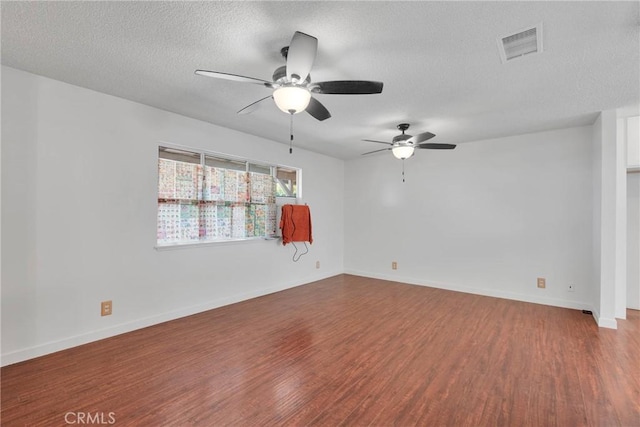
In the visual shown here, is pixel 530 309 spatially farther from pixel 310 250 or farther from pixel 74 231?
pixel 74 231

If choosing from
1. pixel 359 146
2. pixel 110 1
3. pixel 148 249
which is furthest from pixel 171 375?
pixel 359 146

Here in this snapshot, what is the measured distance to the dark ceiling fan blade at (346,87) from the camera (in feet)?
6.34

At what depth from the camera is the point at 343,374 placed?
2312mm

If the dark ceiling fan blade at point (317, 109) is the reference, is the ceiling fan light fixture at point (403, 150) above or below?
below

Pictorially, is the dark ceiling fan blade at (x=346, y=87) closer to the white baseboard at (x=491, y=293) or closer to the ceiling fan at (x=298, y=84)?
the ceiling fan at (x=298, y=84)

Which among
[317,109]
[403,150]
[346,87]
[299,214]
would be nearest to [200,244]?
[299,214]

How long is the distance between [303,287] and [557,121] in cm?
436

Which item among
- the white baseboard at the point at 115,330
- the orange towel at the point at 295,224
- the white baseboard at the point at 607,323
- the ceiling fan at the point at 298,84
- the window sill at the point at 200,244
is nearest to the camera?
the ceiling fan at the point at 298,84

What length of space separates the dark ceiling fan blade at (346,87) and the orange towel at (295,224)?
9.47ft

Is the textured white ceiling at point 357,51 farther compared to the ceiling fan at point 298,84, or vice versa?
the ceiling fan at point 298,84

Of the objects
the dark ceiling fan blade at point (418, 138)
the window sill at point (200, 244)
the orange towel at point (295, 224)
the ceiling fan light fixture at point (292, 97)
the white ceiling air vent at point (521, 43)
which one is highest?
the white ceiling air vent at point (521, 43)

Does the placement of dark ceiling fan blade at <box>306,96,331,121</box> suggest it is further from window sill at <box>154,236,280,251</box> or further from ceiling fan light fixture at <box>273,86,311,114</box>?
window sill at <box>154,236,280,251</box>

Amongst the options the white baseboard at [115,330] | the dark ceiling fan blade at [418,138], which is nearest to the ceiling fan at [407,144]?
the dark ceiling fan blade at [418,138]

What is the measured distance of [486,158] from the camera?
4648 mm
